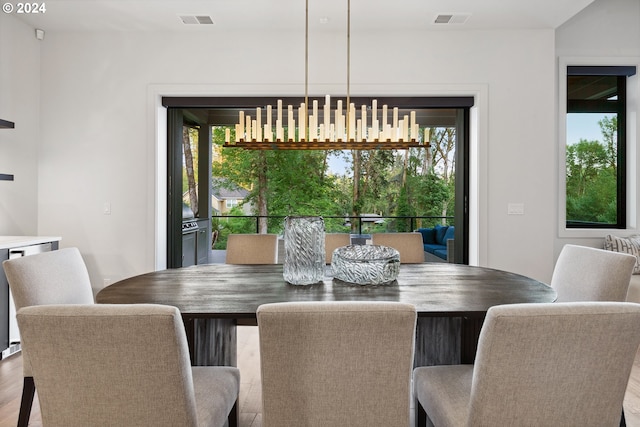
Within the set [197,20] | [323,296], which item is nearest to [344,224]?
[197,20]

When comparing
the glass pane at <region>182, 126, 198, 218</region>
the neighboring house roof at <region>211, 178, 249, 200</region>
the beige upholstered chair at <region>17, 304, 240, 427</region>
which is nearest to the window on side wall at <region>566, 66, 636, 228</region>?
the glass pane at <region>182, 126, 198, 218</region>

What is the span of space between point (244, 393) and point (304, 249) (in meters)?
1.12

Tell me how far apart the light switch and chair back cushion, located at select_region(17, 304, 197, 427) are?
339cm

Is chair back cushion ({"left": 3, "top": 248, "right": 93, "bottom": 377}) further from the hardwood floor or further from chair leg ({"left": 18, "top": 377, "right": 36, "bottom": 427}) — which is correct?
the hardwood floor

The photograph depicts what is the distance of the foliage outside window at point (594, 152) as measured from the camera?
4211 mm

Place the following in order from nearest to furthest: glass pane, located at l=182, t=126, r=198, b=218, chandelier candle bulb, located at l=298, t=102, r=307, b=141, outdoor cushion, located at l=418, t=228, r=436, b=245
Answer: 1. chandelier candle bulb, located at l=298, t=102, r=307, b=141
2. glass pane, located at l=182, t=126, r=198, b=218
3. outdoor cushion, located at l=418, t=228, r=436, b=245

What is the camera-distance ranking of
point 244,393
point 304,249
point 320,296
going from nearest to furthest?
point 320,296 → point 304,249 → point 244,393

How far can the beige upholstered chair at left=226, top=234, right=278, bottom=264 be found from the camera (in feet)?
10.1

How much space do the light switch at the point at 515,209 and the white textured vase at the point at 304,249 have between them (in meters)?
2.50

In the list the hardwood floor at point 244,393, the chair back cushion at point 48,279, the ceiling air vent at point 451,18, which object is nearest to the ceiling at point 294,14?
the ceiling air vent at point 451,18

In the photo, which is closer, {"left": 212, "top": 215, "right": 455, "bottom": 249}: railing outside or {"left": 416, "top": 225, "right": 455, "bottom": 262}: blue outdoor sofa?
{"left": 416, "top": 225, "right": 455, "bottom": 262}: blue outdoor sofa

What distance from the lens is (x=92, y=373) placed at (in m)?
1.14

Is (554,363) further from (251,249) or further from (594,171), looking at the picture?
(594,171)

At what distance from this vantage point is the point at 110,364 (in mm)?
1126
